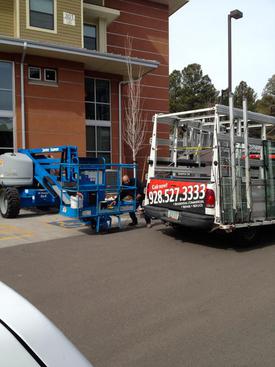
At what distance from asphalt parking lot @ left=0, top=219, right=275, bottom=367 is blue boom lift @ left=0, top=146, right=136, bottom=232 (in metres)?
1.11

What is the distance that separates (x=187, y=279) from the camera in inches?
239

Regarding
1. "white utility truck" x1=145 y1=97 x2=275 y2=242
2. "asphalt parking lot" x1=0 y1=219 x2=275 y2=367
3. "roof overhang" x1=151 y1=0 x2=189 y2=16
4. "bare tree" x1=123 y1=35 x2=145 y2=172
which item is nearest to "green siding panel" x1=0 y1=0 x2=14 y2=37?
"bare tree" x1=123 y1=35 x2=145 y2=172

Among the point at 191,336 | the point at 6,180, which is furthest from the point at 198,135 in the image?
the point at 191,336

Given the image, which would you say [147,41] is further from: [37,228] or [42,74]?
[37,228]

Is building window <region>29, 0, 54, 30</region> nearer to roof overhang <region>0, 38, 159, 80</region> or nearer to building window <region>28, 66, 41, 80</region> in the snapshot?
roof overhang <region>0, 38, 159, 80</region>

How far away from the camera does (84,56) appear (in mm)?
18156

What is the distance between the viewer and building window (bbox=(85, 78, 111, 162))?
67.2 feet

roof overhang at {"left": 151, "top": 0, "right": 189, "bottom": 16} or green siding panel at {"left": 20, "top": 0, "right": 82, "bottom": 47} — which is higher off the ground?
roof overhang at {"left": 151, "top": 0, "right": 189, "bottom": 16}

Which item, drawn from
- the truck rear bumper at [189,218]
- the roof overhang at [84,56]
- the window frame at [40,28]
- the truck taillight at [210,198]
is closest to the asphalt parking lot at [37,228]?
the truck rear bumper at [189,218]

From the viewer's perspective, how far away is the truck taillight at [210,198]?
7746 mm

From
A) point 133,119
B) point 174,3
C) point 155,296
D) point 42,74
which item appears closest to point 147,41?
point 174,3

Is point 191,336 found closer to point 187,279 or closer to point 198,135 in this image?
point 187,279

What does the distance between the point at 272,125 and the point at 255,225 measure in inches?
106

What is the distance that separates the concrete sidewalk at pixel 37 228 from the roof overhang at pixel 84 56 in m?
7.45
